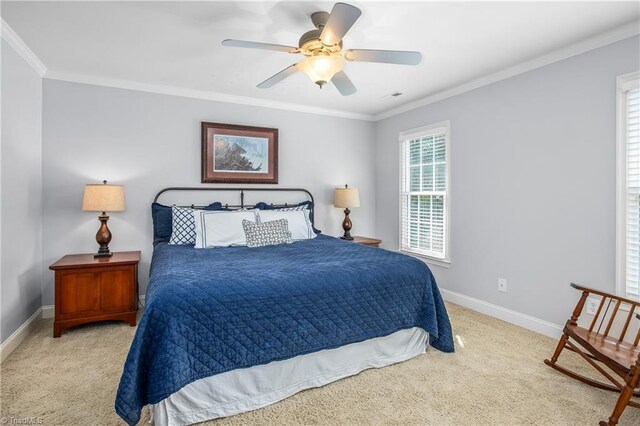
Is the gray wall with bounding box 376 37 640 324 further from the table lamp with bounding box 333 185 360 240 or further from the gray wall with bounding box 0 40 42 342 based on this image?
the gray wall with bounding box 0 40 42 342

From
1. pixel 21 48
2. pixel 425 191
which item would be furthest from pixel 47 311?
pixel 425 191

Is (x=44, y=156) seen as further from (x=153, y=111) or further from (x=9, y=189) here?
(x=153, y=111)

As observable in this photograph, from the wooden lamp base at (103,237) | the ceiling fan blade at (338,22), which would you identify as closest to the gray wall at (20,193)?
the wooden lamp base at (103,237)

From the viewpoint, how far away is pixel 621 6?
224 cm

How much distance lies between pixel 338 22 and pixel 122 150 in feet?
9.65

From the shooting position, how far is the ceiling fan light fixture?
2.33 meters

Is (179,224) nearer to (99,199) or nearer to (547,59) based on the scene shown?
(99,199)

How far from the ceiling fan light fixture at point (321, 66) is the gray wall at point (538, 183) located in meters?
1.96

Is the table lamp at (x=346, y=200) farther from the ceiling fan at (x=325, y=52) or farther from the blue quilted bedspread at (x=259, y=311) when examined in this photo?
the ceiling fan at (x=325, y=52)

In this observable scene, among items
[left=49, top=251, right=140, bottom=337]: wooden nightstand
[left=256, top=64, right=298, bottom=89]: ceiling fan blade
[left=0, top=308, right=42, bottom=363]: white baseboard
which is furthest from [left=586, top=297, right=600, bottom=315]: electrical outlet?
[left=0, top=308, right=42, bottom=363]: white baseboard

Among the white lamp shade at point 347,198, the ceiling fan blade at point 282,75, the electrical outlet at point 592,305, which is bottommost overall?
the electrical outlet at point 592,305

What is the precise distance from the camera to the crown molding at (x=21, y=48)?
8.21ft

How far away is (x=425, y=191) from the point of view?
436 centimetres

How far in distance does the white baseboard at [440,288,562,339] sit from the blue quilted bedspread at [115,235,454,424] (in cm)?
106
